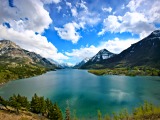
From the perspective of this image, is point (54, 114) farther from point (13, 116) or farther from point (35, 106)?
point (13, 116)

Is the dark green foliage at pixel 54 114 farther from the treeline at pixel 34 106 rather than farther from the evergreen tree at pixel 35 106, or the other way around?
the evergreen tree at pixel 35 106

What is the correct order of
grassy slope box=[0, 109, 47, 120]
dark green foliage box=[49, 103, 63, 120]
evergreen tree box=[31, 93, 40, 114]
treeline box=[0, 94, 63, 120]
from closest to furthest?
grassy slope box=[0, 109, 47, 120]
dark green foliage box=[49, 103, 63, 120]
treeline box=[0, 94, 63, 120]
evergreen tree box=[31, 93, 40, 114]

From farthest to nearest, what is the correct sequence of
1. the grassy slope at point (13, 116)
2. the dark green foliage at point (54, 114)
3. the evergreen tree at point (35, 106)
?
the evergreen tree at point (35, 106), the dark green foliage at point (54, 114), the grassy slope at point (13, 116)

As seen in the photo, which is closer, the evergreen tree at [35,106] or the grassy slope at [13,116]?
the grassy slope at [13,116]

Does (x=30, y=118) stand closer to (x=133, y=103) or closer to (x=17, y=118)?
(x=17, y=118)

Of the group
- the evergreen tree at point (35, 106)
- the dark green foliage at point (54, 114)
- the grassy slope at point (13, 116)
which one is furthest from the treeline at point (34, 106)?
the grassy slope at point (13, 116)

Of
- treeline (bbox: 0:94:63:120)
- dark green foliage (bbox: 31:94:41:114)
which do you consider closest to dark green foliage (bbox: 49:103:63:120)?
treeline (bbox: 0:94:63:120)

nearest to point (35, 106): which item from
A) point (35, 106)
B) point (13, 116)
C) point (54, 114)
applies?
point (35, 106)

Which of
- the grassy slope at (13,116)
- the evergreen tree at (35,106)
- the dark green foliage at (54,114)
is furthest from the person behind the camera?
the evergreen tree at (35,106)

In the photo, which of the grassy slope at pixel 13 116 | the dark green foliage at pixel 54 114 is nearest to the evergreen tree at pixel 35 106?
the grassy slope at pixel 13 116

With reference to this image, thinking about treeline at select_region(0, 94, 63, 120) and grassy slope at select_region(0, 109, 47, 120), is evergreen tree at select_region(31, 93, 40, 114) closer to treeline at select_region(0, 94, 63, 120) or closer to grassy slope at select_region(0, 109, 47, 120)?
treeline at select_region(0, 94, 63, 120)

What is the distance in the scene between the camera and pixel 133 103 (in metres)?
105

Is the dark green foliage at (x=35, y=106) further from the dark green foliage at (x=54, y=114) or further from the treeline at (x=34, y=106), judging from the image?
the dark green foliage at (x=54, y=114)

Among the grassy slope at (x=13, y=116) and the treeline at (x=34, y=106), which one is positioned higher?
the treeline at (x=34, y=106)
